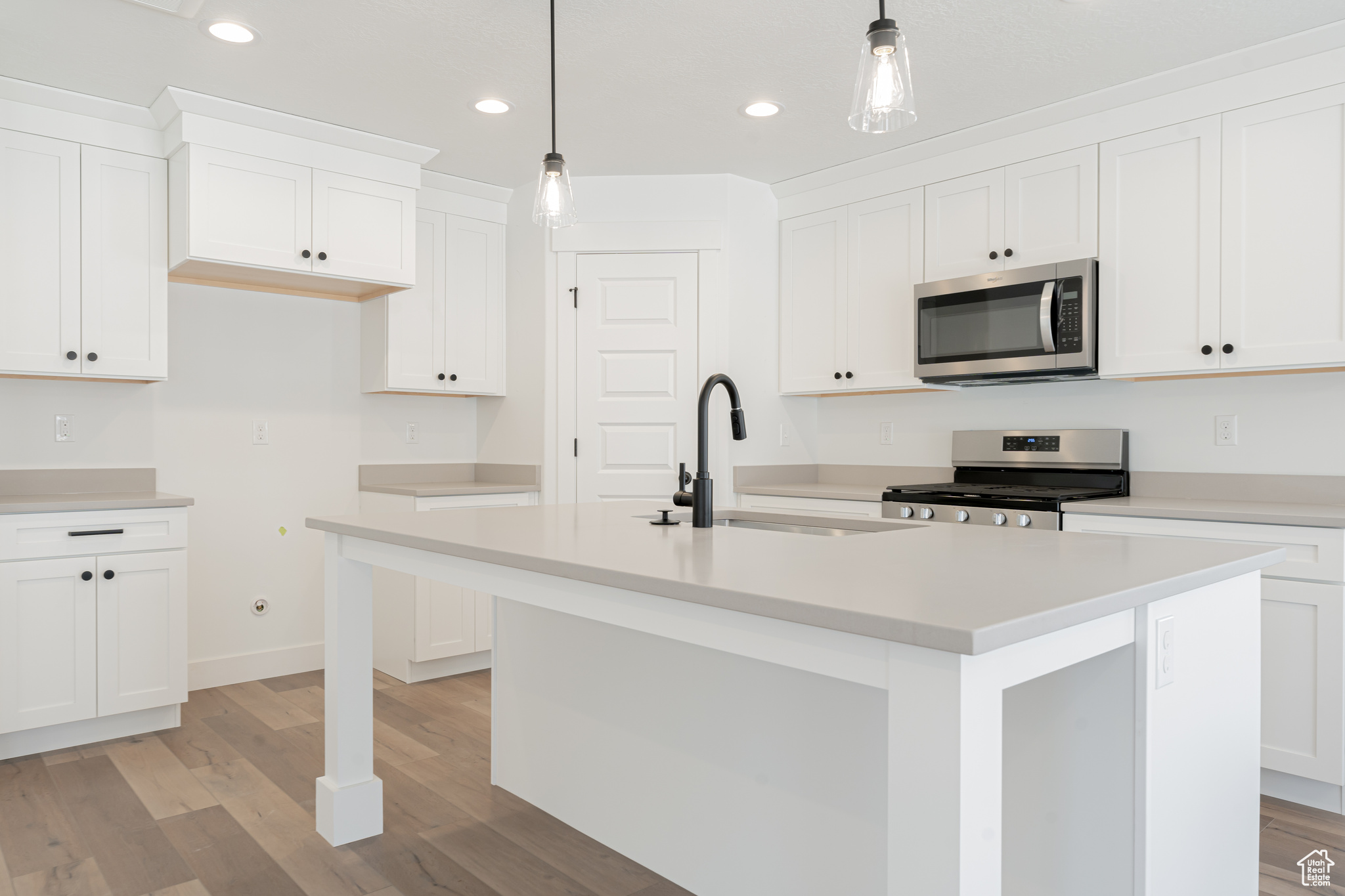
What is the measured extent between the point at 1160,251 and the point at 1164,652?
2.20 m

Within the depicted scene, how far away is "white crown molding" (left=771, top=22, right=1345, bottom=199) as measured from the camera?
8.71ft

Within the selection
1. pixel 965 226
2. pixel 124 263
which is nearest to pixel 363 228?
pixel 124 263

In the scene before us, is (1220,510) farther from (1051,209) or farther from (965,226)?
(965,226)

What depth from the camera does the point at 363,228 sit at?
3.65m

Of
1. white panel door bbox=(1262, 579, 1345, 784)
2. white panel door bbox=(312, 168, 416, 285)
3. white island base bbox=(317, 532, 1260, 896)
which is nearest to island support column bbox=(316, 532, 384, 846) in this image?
white island base bbox=(317, 532, 1260, 896)

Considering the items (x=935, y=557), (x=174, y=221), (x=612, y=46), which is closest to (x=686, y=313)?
(x=612, y=46)

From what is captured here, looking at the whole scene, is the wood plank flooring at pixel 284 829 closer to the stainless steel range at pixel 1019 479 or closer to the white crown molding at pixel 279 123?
the stainless steel range at pixel 1019 479

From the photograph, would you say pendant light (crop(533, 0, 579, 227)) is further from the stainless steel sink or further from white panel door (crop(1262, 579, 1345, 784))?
white panel door (crop(1262, 579, 1345, 784))

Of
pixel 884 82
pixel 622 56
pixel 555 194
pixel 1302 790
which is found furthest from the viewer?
pixel 622 56

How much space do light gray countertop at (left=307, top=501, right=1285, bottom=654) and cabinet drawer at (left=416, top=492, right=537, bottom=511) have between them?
1665 mm

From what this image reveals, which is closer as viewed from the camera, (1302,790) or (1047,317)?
(1302,790)

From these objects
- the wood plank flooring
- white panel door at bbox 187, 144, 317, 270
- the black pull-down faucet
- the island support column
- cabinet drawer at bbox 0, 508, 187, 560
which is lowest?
the wood plank flooring

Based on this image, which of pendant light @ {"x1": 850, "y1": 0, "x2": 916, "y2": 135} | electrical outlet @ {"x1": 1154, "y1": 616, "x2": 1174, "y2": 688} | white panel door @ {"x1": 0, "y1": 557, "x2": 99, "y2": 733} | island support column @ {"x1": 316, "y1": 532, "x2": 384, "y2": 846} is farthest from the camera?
white panel door @ {"x1": 0, "y1": 557, "x2": 99, "y2": 733}

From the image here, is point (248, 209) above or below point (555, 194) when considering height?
above
